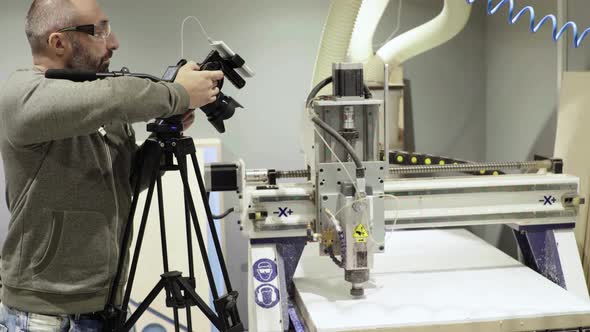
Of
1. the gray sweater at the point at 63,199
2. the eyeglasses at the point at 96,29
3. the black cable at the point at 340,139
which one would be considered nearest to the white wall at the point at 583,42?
the black cable at the point at 340,139

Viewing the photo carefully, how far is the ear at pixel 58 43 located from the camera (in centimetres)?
162

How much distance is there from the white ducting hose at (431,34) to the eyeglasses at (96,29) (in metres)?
1.56

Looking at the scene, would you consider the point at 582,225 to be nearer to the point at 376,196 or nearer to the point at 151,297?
Answer: the point at 376,196

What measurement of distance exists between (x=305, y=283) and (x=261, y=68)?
171cm

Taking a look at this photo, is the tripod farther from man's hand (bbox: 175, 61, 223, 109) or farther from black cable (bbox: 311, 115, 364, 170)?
black cable (bbox: 311, 115, 364, 170)

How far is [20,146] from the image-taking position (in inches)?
61.5

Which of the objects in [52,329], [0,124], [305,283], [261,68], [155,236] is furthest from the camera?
[261,68]

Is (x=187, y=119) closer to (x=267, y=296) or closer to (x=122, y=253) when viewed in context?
(x=122, y=253)

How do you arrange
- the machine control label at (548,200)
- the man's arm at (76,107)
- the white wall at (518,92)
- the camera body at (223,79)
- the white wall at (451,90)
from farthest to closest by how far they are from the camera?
the white wall at (451,90)
the white wall at (518,92)
the machine control label at (548,200)
the camera body at (223,79)
the man's arm at (76,107)

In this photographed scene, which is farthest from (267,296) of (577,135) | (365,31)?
(365,31)

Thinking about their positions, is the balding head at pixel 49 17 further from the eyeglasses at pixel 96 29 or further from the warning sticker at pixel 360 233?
the warning sticker at pixel 360 233

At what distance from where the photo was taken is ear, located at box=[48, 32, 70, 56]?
162cm

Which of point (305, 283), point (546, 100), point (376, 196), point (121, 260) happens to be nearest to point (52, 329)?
point (121, 260)

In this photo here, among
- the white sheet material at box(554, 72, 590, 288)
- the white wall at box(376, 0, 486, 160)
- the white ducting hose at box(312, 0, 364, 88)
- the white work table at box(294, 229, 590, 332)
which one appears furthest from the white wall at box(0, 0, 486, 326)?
the white work table at box(294, 229, 590, 332)
